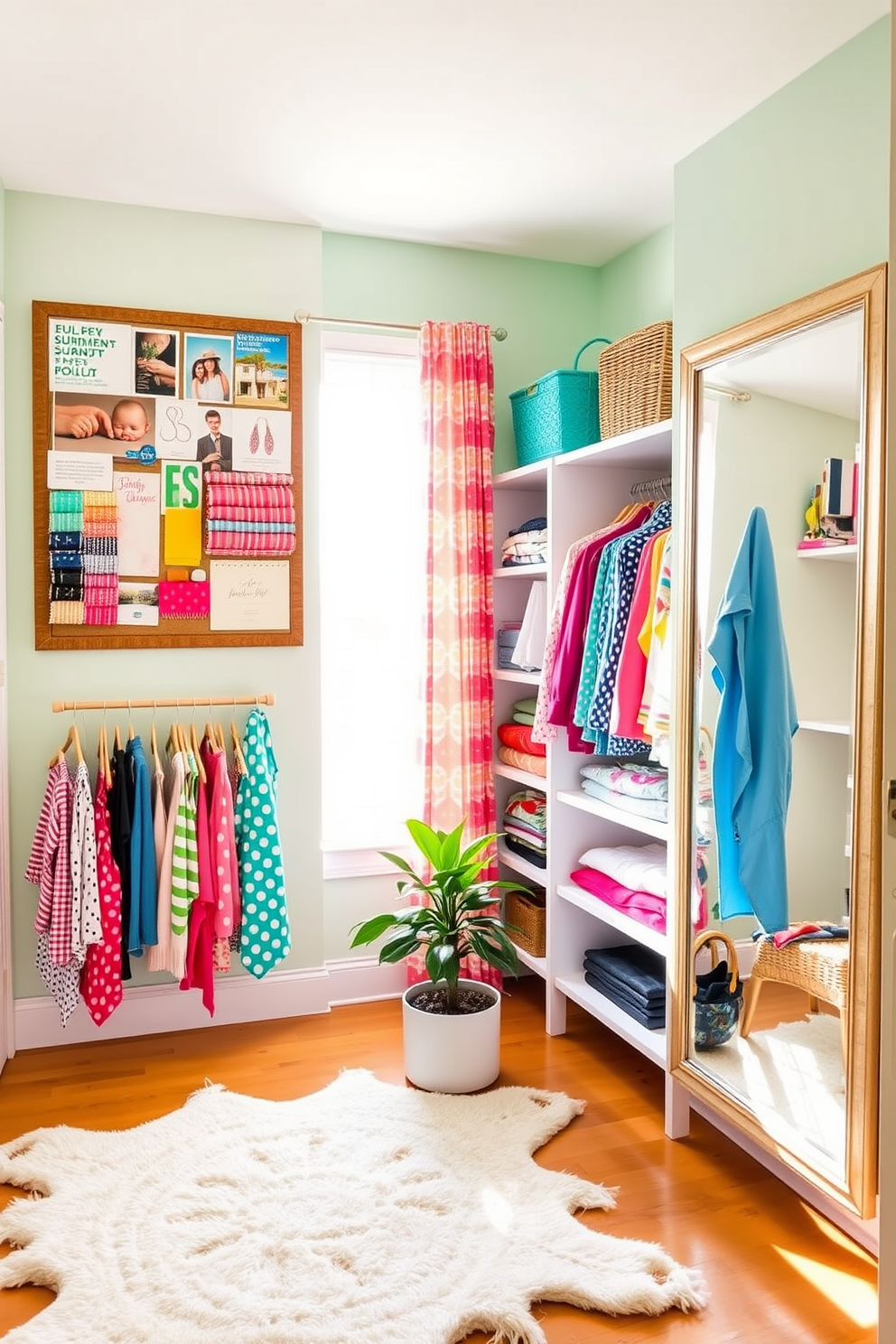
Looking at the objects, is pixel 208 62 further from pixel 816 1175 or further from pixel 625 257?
pixel 816 1175

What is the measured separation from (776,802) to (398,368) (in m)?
2.15

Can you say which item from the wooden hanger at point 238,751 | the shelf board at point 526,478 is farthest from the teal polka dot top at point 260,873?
the shelf board at point 526,478

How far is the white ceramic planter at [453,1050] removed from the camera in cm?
279

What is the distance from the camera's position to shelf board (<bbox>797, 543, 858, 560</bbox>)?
1964mm

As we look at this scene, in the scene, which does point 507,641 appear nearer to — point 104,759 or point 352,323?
point 352,323

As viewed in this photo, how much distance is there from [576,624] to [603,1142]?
55.5 inches

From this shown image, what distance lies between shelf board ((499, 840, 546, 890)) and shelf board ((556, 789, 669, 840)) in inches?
11.6

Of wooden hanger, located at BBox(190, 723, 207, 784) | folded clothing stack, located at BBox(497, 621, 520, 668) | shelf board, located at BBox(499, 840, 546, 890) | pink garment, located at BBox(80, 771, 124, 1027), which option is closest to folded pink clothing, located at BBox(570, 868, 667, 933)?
shelf board, located at BBox(499, 840, 546, 890)

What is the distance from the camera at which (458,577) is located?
11.5ft

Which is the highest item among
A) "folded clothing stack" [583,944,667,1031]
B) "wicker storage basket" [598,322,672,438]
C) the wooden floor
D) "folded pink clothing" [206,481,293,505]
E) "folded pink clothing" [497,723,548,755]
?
"wicker storage basket" [598,322,672,438]

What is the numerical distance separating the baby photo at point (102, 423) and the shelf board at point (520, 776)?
1650 mm

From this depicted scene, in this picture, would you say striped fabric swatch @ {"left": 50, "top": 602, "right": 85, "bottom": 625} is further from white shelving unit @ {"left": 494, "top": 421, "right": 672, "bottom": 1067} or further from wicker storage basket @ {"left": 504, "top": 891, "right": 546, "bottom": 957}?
wicker storage basket @ {"left": 504, "top": 891, "right": 546, "bottom": 957}

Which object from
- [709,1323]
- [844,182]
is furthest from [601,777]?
[844,182]

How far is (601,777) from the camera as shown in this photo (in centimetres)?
304
